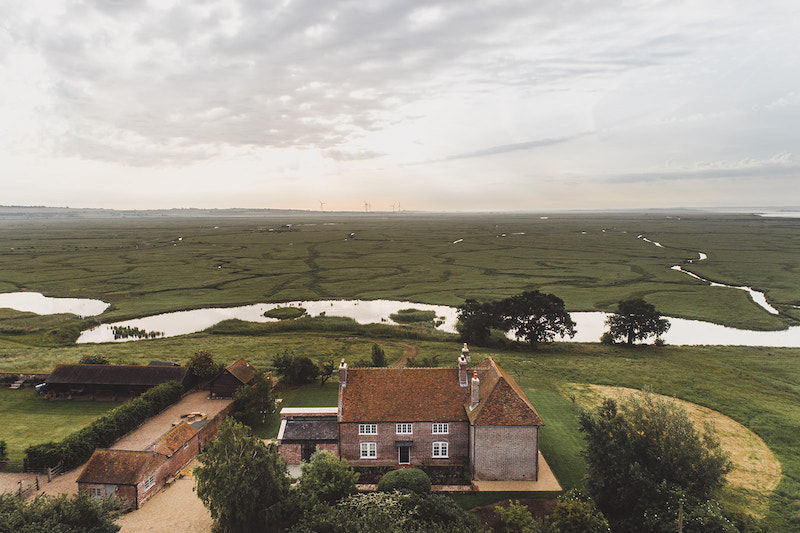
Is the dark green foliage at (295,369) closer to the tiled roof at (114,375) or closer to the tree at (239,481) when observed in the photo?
the tiled roof at (114,375)

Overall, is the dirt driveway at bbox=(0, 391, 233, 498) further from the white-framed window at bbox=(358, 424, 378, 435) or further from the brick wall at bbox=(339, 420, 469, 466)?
the white-framed window at bbox=(358, 424, 378, 435)

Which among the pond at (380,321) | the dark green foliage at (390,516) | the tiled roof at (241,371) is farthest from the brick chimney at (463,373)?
the pond at (380,321)

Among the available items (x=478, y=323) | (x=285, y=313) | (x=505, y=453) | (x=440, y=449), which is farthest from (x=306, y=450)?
(x=285, y=313)

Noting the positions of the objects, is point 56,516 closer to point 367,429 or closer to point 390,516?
point 390,516

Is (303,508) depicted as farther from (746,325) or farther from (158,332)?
(746,325)

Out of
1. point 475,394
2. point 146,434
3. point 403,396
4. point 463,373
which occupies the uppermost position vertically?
point 463,373

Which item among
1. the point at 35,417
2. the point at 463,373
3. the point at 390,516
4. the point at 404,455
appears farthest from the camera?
the point at 35,417
